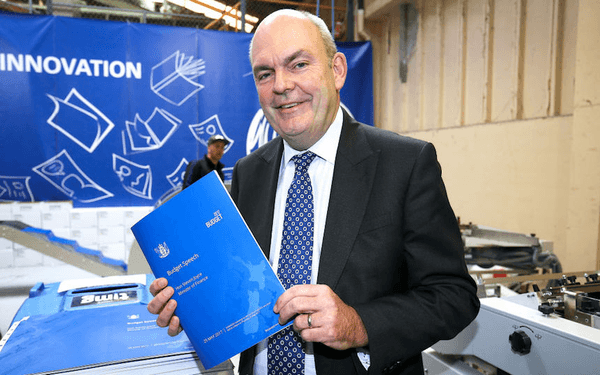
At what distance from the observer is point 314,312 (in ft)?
2.34

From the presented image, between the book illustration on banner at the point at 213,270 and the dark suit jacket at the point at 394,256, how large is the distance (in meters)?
0.20

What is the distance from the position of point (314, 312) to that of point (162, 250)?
12.8 inches

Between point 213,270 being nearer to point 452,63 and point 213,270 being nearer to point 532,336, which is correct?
point 532,336

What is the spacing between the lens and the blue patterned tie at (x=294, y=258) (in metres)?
0.91

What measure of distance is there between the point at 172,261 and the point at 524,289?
1931mm

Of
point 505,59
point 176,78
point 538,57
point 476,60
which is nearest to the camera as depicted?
point 538,57

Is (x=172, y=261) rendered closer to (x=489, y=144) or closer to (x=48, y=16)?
(x=489, y=144)

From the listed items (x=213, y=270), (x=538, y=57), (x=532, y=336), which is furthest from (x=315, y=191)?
(x=538, y=57)

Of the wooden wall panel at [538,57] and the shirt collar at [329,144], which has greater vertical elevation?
the wooden wall panel at [538,57]

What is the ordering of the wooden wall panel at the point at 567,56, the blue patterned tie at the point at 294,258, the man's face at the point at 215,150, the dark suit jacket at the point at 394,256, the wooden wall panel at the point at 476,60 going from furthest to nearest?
the man's face at the point at 215,150 → the wooden wall panel at the point at 476,60 → the wooden wall panel at the point at 567,56 → the blue patterned tie at the point at 294,258 → the dark suit jacket at the point at 394,256

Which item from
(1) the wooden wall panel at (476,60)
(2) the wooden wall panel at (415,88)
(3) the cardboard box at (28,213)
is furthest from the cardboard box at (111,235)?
(1) the wooden wall panel at (476,60)

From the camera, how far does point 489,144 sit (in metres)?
4.07

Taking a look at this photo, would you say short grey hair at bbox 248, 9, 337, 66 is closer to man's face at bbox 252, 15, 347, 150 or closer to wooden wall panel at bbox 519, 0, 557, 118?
man's face at bbox 252, 15, 347, 150

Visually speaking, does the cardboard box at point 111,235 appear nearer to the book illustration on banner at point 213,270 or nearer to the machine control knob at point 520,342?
the book illustration on banner at point 213,270
